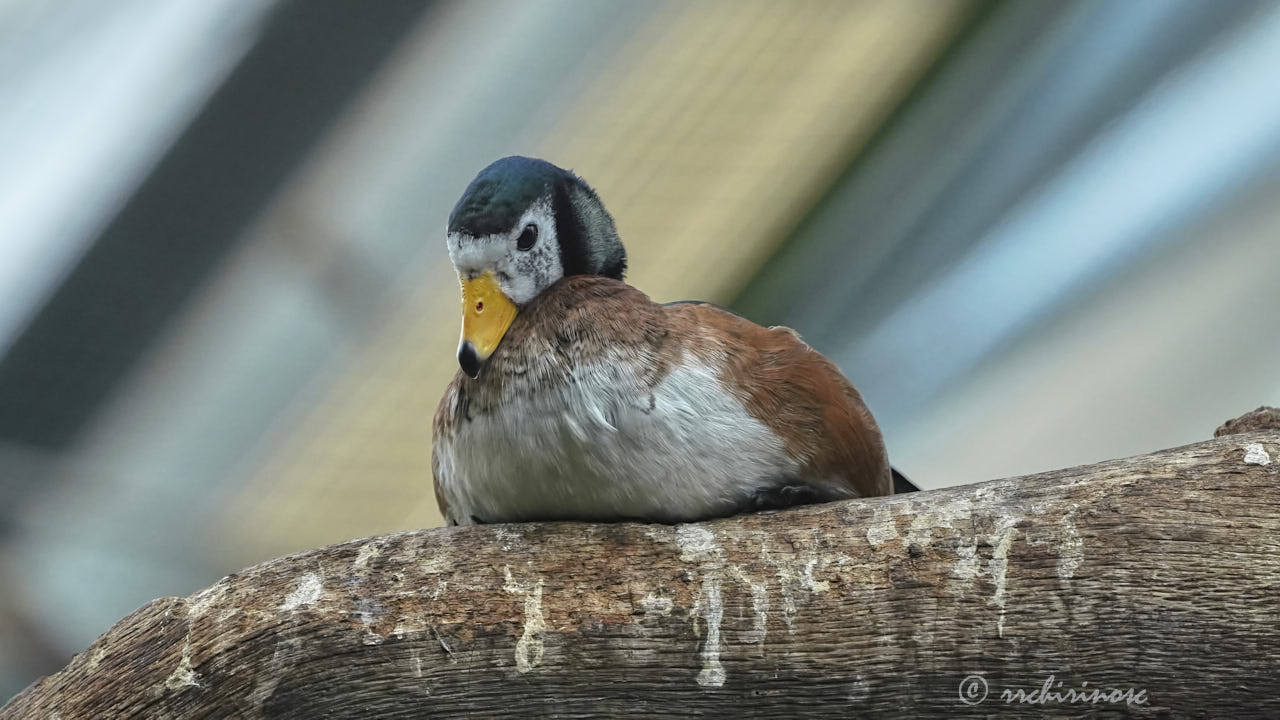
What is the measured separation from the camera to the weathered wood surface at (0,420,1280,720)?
62.6 inches

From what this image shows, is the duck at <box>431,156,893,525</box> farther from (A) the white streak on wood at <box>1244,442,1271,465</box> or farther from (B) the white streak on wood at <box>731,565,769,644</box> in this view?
(A) the white streak on wood at <box>1244,442,1271,465</box>

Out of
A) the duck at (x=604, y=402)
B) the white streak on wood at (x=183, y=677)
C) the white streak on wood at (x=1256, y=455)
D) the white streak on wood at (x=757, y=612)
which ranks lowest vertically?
the white streak on wood at (x=183, y=677)

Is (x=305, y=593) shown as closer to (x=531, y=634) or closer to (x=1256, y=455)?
(x=531, y=634)

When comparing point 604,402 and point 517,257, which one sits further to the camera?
point 517,257

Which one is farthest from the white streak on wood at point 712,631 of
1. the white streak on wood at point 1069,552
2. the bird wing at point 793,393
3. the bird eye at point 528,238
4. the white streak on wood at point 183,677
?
the white streak on wood at point 183,677

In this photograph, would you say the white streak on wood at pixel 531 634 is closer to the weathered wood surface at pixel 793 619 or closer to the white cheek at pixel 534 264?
the weathered wood surface at pixel 793 619

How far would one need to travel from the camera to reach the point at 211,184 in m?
3.12

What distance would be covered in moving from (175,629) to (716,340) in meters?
0.92

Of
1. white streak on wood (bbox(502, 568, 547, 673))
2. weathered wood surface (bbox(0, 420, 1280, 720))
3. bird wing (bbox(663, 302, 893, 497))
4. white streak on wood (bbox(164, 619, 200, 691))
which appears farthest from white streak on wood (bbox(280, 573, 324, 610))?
bird wing (bbox(663, 302, 893, 497))

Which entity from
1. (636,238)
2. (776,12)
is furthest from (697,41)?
(636,238)

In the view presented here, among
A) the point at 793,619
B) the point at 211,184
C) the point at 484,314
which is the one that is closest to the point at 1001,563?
the point at 793,619

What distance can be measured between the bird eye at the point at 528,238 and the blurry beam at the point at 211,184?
4.19 feet

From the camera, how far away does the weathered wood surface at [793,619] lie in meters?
1.59

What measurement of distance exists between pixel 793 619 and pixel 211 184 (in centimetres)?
215
